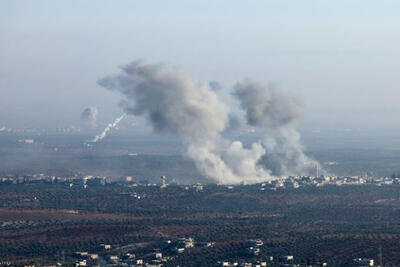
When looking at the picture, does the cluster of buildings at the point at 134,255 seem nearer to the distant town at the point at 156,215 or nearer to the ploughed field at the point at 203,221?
the distant town at the point at 156,215

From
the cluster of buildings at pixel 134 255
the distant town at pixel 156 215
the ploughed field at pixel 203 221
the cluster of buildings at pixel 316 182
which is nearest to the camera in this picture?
the cluster of buildings at pixel 134 255

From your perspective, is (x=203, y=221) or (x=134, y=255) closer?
(x=134, y=255)

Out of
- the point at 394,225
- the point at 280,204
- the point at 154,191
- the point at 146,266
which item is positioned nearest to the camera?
the point at 146,266

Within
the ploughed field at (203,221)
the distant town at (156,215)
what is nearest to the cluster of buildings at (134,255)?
the distant town at (156,215)

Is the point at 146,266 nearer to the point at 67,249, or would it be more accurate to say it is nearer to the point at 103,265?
the point at 103,265

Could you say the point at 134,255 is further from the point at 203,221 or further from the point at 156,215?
the point at 156,215

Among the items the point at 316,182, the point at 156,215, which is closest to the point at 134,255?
the point at 156,215

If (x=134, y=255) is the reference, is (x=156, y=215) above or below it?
above

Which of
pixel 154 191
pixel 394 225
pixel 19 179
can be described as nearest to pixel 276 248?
pixel 394 225

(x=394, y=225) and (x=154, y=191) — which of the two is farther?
(x=154, y=191)
